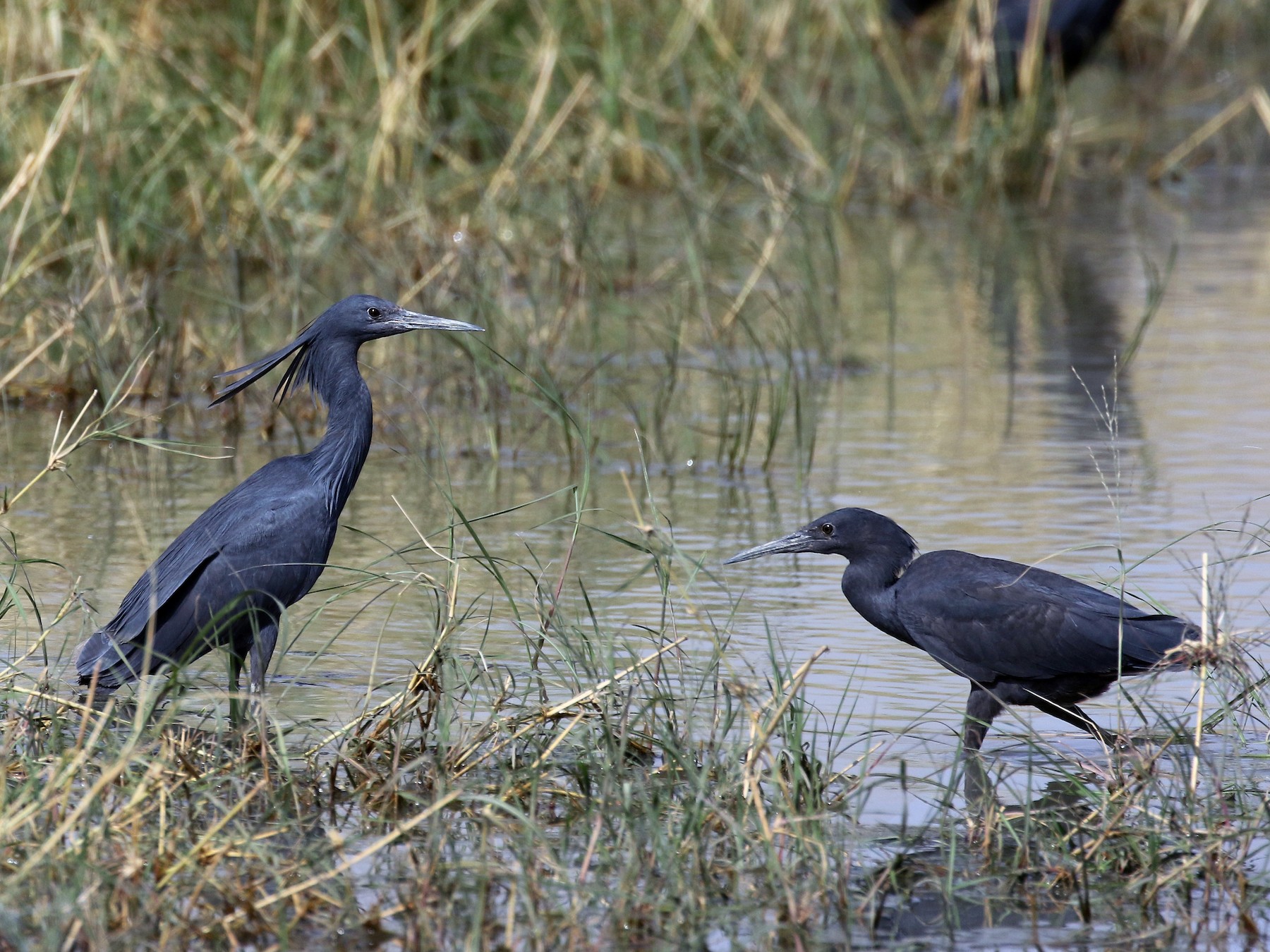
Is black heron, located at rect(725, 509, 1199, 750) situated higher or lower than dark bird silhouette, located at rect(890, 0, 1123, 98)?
lower

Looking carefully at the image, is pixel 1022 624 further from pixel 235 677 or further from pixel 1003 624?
pixel 235 677

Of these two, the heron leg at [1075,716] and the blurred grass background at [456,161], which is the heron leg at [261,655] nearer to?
the heron leg at [1075,716]

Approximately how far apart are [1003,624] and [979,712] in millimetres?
213

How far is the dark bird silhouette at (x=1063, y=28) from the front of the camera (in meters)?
11.5

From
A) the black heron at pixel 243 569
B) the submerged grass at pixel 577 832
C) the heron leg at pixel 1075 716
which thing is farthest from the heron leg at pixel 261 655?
the heron leg at pixel 1075 716

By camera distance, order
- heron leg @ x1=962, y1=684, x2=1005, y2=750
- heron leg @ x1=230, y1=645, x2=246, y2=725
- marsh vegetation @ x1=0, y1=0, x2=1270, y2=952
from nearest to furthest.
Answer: marsh vegetation @ x1=0, y1=0, x2=1270, y2=952 < heron leg @ x1=230, y1=645, x2=246, y2=725 < heron leg @ x1=962, y1=684, x2=1005, y2=750

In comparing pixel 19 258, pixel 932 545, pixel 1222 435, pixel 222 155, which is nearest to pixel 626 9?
pixel 222 155

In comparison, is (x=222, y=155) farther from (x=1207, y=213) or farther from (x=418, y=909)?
(x=418, y=909)

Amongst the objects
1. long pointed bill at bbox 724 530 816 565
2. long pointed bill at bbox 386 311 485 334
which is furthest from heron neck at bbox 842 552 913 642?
long pointed bill at bbox 386 311 485 334

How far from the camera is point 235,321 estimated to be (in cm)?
714

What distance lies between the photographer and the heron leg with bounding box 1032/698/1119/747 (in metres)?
4.34

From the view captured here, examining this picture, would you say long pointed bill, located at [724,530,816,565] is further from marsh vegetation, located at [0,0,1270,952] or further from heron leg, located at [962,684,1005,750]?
heron leg, located at [962,684,1005,750]

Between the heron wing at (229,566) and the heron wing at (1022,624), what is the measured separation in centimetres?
138

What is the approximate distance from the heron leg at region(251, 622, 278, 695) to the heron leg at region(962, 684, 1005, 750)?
1502 millimetres
